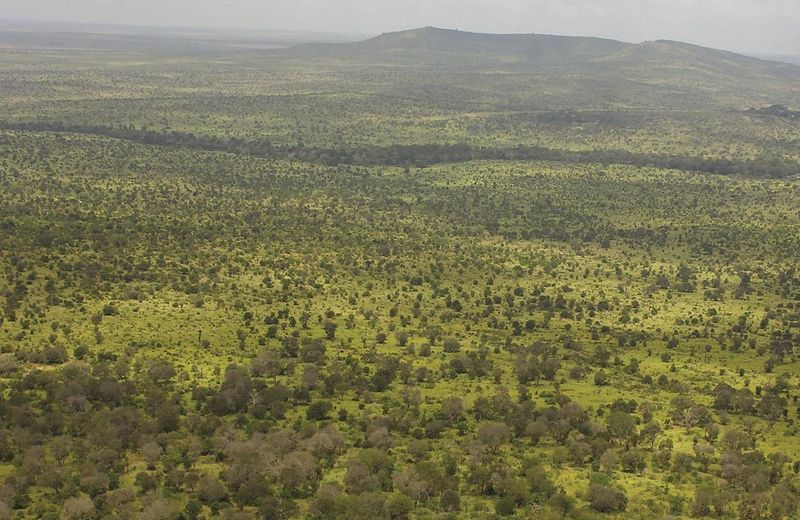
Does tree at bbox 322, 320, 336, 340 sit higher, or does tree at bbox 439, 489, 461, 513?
tree at bbox 439, 489, 461, 513

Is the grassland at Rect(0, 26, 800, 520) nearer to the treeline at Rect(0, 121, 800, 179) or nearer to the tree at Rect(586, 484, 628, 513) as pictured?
the tree at Rect(586, 484, 628, 513)

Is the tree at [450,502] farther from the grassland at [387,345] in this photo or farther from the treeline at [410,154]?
the treeline at [410,154]

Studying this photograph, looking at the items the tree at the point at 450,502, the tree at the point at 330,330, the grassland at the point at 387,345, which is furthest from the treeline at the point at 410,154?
the tree at the point at 450,502

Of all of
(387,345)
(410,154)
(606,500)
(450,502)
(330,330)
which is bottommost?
(387,345)

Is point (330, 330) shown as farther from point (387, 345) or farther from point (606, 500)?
point (606, 500)

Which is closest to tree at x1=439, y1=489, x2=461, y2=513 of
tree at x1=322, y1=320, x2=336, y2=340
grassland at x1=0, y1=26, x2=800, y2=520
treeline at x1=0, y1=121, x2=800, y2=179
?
grassland at x1=0, y1=26, x2=800, y2=520

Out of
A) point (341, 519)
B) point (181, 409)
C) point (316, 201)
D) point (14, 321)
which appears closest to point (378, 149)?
point (316, 201)

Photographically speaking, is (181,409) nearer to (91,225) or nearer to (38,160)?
(91,225)

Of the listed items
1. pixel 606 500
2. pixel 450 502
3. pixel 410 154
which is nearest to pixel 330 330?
pixel 450 502
